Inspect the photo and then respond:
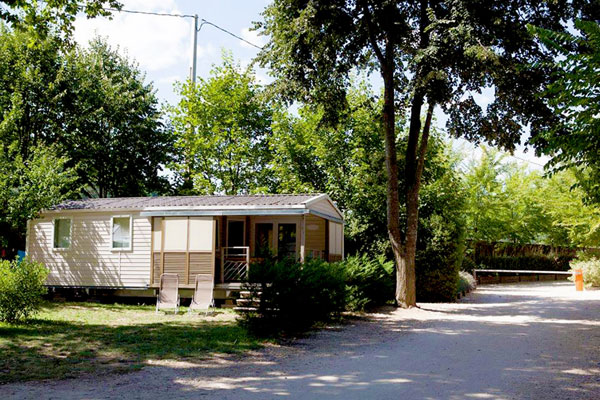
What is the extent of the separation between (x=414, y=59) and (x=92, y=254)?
11520mm

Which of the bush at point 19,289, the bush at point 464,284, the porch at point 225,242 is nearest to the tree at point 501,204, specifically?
the bush at point 464,284

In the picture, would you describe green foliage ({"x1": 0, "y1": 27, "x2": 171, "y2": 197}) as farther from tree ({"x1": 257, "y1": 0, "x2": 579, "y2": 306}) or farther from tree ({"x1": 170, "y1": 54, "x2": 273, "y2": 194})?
tree ({"x1": 257, "y1": 0, "x2": 579, "y2": 306})

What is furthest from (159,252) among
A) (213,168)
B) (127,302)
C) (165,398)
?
(213,168)

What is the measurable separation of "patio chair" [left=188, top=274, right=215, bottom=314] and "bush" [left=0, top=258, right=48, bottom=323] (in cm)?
408

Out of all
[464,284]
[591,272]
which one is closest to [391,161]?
[464,284]

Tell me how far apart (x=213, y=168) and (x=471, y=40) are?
20793mm

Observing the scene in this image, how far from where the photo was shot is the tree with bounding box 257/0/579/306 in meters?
13.4

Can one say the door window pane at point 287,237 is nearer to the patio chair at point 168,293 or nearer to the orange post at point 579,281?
the patio chair at point 168,293

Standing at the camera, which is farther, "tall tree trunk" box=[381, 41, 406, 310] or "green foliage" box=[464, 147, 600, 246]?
"green foliage" box=[464, 147, 600, 246]

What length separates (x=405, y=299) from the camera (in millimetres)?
16047

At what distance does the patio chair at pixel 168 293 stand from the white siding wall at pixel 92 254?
245cm

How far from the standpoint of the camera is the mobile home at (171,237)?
53.6ft

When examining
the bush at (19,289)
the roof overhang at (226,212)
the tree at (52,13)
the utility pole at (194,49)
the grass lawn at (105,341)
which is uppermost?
the utility pole at (194,49)

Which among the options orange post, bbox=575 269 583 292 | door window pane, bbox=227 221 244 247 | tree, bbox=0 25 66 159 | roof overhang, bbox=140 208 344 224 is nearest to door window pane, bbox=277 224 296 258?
door window pane, bbox=227 221 244 247
